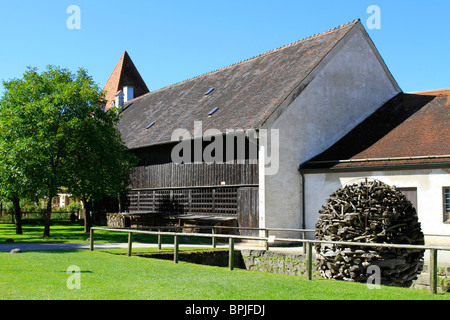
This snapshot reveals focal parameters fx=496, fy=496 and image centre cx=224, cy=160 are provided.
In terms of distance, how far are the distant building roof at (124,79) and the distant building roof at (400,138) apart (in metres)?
29.6

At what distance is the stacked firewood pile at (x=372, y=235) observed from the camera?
10.2 meters

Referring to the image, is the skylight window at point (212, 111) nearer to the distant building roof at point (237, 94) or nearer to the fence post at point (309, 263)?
the distant building roof at point (237, 94)

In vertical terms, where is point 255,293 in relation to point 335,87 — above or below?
below

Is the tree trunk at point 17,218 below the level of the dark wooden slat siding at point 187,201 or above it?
below

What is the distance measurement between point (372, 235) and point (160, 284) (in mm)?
4575

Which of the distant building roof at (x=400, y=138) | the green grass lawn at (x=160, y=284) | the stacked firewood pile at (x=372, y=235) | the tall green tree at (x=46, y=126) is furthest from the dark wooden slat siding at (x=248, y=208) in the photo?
the stacked firewood pile at (x=372, y=235)

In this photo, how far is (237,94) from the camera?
24922 millimetres

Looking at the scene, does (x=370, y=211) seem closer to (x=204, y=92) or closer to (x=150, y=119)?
(x=204, y=92)

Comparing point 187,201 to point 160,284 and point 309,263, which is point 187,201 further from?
point 160,284

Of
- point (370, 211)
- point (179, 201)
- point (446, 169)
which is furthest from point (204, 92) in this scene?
point (370, 211)

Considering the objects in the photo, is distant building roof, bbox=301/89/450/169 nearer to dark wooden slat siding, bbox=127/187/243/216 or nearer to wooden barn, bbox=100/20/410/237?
wooden barn, bbox=100/20/410/237

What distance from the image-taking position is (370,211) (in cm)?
1050

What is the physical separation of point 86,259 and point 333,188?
35.7ft

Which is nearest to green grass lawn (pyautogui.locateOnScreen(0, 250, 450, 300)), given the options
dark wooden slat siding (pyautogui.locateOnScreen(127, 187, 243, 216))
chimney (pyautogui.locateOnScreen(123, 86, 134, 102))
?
dark wooden slat siding (pyautogui.locateOnScreen(127, 187, 243, 216))
